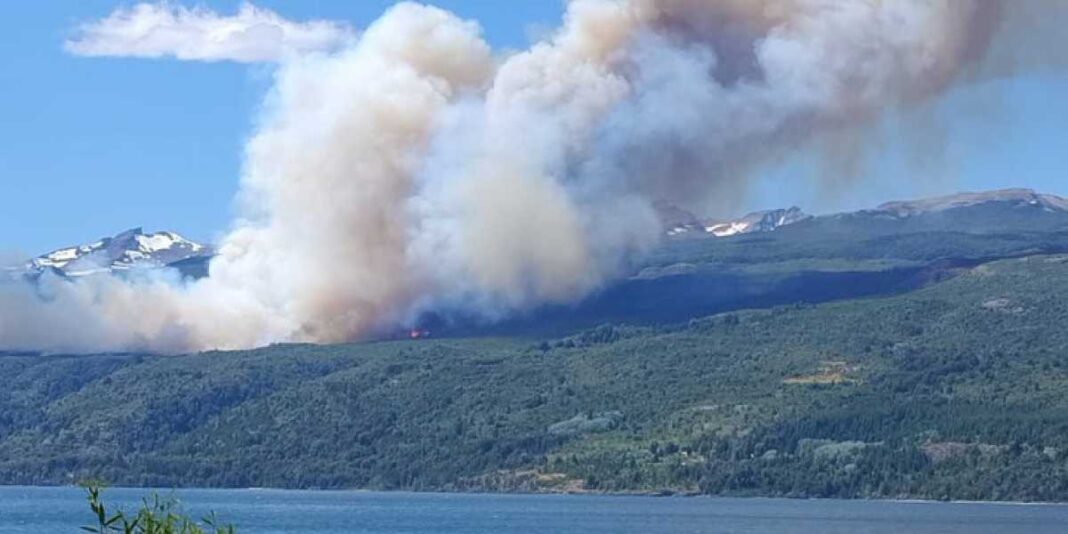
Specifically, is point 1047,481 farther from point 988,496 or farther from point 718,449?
point 718,449

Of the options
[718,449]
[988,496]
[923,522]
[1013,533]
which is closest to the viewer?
[1013,533]

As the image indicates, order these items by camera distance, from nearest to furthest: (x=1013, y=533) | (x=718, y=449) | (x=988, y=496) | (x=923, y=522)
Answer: (x=1013, y=533) < (x=923, y=522) < (x=988, y=496) < (x=718, y=449)

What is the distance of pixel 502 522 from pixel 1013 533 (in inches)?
1436

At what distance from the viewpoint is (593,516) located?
171500 millimetres

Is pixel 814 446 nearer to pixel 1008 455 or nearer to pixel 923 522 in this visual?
pixel 1008 455

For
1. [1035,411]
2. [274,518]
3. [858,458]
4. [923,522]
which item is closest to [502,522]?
[274,518]

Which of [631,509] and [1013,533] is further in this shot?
[631,509]

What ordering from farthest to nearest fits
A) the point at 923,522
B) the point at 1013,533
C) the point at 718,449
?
the point at 718,449 < the point at 923,522 < the point at 1013,533

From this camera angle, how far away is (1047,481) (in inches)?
7274

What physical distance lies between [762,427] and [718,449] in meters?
5.27

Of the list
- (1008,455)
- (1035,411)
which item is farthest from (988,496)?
(1035,411)

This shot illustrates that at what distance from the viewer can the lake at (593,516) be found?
152125mm

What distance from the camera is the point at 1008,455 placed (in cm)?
18688

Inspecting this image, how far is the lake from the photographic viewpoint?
152125 mm
